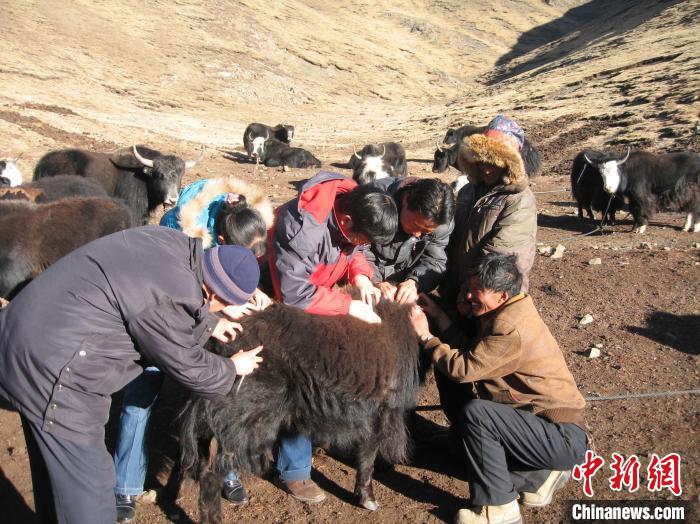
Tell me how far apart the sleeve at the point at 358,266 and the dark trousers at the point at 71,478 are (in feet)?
5.57

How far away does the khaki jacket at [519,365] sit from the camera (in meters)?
2.77

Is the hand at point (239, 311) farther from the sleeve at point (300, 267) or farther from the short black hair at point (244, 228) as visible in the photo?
the short black hair at point (244, 228)

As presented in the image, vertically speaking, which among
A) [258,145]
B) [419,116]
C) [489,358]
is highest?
[489,358]

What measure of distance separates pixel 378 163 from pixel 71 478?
12.3 metres

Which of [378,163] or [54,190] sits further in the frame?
[378,163]

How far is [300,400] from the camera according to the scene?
2834 mm

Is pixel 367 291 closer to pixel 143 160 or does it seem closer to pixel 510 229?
pixel 510 229

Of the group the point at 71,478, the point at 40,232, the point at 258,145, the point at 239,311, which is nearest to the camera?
the point at 71,478

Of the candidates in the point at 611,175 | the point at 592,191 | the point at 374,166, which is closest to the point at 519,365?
the point at 611,175

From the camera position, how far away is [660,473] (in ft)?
10.8

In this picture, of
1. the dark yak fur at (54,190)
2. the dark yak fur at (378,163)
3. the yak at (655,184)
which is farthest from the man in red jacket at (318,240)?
the dark yak fur at (378,163)

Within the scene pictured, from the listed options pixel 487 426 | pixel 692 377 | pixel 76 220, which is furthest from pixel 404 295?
pixel 76 220

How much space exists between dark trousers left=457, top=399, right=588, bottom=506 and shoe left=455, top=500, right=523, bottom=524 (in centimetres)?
4

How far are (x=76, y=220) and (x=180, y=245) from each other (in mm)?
3606
